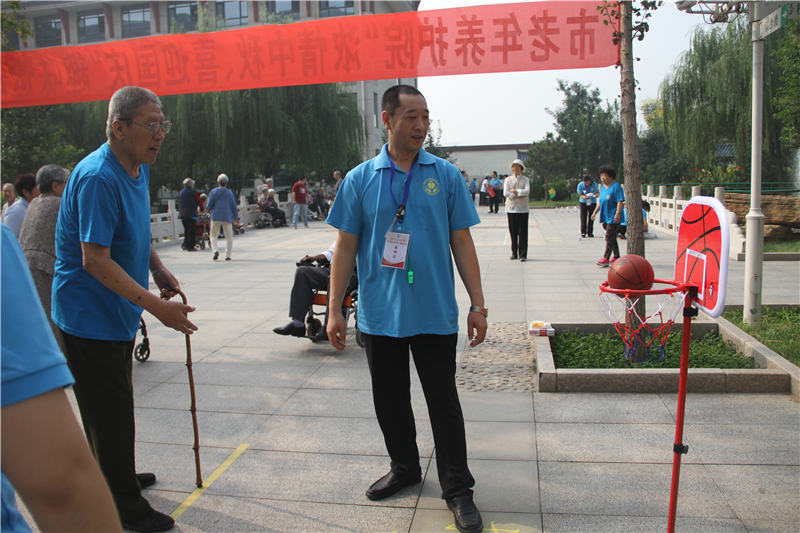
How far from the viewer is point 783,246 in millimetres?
13219

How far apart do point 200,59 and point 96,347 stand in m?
8.54

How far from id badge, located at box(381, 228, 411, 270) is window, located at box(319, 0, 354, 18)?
41.5m

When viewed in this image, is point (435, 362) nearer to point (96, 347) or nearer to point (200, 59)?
point (96, 347)

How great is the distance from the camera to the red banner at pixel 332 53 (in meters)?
9.16

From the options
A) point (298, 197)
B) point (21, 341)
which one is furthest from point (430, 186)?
point (298, 197)

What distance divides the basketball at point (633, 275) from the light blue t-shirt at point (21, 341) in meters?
3.15

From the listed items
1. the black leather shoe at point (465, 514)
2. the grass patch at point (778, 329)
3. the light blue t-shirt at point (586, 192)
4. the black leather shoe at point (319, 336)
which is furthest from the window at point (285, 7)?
the black leather shoe at point (465, 514)

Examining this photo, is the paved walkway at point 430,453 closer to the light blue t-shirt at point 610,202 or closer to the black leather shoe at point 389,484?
the black leather shoe at point 389,484

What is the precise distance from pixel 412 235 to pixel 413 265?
14cm

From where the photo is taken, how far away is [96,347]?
9.81 feet

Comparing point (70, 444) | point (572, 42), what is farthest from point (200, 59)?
point (70, 444)

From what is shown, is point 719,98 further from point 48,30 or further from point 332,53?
point 48,30

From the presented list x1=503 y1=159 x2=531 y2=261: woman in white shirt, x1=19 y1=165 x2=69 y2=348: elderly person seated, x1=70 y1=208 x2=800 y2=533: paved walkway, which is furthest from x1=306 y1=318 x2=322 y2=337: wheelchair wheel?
x1=503 y1=159 x2=531 y2=261: woman in white shirt

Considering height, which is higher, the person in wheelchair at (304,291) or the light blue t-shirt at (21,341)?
the light blue t-shirt at (21,341)
